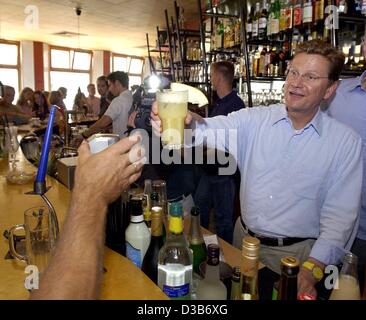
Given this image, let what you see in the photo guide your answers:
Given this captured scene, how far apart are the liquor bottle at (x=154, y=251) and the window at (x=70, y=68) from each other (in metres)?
13.8

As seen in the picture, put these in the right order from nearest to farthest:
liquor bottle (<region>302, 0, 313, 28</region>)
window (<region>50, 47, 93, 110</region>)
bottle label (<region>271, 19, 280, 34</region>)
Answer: liquor bottle (<region>302, 0, 313, 28</region>) < bottle label (<region>271, 19, 280, 34</region>) < window (<region>50, 47, 93, 110</region>)

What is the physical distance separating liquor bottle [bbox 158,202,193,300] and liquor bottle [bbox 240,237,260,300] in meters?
0.15

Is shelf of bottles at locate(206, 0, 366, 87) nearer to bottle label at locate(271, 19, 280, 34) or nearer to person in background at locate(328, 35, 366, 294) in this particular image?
bottle label at locate(271, 19, 280, 34)

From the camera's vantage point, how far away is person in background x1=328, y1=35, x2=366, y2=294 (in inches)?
72.8

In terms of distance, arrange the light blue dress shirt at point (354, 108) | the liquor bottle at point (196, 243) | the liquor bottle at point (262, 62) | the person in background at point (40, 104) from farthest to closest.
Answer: the person in background at point (40, 104) < the liquor bottle at point (262, 62) < the light blue dress shirt at point (354, 108) < the liquor bottle at point (196, 243)

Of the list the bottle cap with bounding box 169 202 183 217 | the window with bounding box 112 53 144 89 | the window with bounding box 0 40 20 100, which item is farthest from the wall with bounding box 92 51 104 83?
the bottle cap with bounding box 169 202 183 217

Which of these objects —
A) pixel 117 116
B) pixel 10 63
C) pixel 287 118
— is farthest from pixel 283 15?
pixel 10 63

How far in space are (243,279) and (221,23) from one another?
171 inches

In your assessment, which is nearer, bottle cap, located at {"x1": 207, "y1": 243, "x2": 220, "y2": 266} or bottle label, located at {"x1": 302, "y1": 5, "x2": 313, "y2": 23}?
bottle cap, located at {"x1": 207, "y1": 243, "x2": 220, "y2": 266}

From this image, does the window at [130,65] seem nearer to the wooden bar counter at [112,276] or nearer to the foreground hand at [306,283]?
the wooden bar counter at [112,276]

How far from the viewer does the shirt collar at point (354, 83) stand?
1.87 m

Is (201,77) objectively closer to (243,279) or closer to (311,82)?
(311,82)

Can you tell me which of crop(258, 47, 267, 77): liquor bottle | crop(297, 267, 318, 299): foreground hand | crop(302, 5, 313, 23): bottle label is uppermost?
crop(302, 5, 313, 23): bottle label

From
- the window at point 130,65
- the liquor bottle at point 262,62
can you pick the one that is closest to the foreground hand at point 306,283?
the liquor bottle at point 262,62
